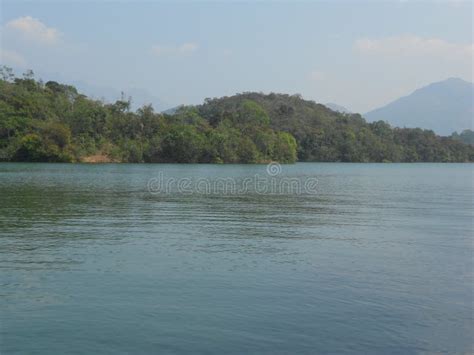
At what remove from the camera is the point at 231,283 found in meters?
13.9

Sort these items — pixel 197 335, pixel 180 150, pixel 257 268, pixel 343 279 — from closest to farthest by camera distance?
1. pixel 197 335
2. pixel 343 279
3. pixel 257 268
4. pixel 180 150

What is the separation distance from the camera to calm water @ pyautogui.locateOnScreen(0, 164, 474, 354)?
1017cm

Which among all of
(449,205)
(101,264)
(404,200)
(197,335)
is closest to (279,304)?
(197,335)

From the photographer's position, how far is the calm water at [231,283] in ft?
33.4

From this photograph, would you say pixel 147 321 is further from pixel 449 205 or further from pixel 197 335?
pixel 449 205

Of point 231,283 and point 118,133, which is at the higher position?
point 118,133

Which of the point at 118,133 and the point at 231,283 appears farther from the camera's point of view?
the point at 118,133

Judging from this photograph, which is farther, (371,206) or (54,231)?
(371,206)

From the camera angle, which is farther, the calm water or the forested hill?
the forested hill

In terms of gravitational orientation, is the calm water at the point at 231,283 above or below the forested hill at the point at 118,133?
below

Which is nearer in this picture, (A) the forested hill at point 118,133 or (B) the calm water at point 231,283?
(B) the calm water at point 231,283

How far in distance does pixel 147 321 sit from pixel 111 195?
27.7 meters

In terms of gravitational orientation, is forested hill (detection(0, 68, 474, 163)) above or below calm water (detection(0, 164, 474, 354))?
above

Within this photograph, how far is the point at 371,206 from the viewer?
34281mm
